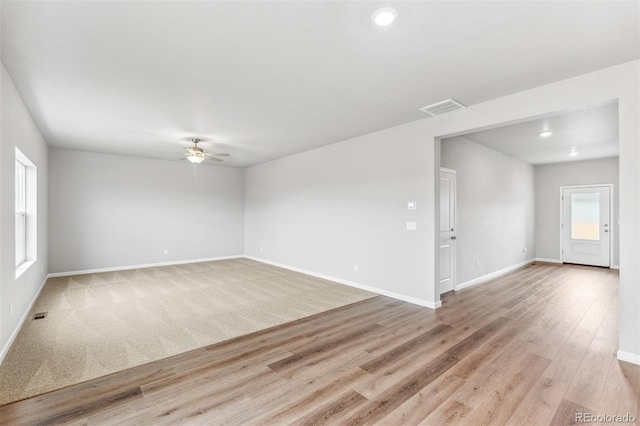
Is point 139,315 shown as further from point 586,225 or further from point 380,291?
point 586,225

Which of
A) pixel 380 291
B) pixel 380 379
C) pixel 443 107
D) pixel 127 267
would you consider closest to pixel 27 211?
pixel 127 267

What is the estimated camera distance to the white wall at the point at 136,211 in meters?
6.51

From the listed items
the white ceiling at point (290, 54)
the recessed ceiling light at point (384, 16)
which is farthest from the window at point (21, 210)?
the recessed ceiling light at point (384, 16)

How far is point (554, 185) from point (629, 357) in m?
6.97

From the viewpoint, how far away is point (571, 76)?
9.85ft

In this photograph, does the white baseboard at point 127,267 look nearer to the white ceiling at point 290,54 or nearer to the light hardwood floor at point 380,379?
the white ceiling at point 290,54

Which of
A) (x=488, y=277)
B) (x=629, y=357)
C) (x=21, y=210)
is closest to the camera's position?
(x=629, y=357)

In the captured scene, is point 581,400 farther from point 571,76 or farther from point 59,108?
point 59,108

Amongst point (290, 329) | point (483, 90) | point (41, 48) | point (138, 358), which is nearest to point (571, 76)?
point (483, 90)

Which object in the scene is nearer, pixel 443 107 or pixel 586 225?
pixel 443 107

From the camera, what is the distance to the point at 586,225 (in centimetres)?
772

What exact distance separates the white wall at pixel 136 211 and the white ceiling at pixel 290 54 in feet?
9.14

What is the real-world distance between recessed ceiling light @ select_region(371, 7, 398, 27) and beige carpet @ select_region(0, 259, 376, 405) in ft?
11.2

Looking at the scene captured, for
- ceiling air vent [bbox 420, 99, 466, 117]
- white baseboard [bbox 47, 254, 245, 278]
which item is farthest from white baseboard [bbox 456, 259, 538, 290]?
white baseboard [bbox 47, 254, 245, 278]
